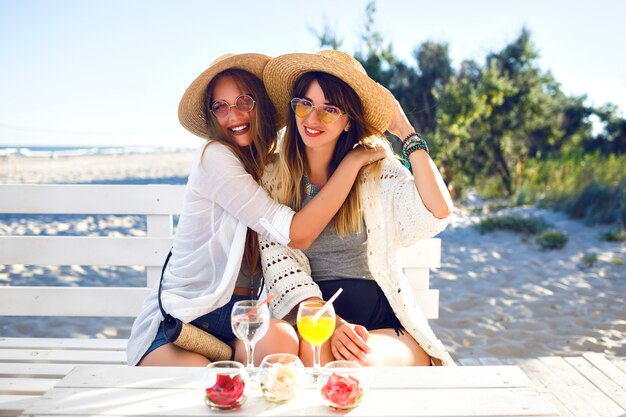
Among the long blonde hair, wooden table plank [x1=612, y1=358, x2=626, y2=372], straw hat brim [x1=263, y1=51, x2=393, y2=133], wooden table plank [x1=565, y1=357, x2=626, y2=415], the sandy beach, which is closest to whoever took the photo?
straw hat brim [x1=263, y1=51, x2=393, y2=133]

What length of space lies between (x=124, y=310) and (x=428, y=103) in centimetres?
1274

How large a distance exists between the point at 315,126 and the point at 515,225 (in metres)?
6.99

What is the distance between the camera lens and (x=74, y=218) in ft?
34.9

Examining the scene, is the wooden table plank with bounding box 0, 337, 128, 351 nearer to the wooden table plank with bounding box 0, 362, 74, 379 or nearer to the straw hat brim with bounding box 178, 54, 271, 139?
the wooden table plank with bounding box 0, 362, 74, 379

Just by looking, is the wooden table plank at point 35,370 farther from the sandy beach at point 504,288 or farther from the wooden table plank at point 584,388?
the wooden table plank at point 584,388

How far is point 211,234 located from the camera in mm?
2896

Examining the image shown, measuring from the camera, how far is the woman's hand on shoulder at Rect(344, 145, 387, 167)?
9.78ft

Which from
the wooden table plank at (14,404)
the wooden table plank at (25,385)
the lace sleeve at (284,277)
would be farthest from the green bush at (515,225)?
the wooden table plank at (14,404)

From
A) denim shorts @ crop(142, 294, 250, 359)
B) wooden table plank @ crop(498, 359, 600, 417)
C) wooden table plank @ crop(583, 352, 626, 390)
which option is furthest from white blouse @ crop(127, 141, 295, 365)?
wooden table plank @ crop(583, 352, 626, 390)

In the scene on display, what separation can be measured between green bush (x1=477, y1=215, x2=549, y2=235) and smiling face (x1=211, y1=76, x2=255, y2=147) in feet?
22.4

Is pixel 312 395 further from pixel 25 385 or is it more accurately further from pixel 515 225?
pixel 515 225

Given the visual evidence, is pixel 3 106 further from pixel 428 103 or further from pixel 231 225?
pixel 231 225

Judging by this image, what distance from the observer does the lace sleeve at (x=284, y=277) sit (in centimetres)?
287

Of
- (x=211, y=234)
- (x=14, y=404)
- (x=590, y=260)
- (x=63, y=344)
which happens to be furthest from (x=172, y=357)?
(x=590, y=260)
